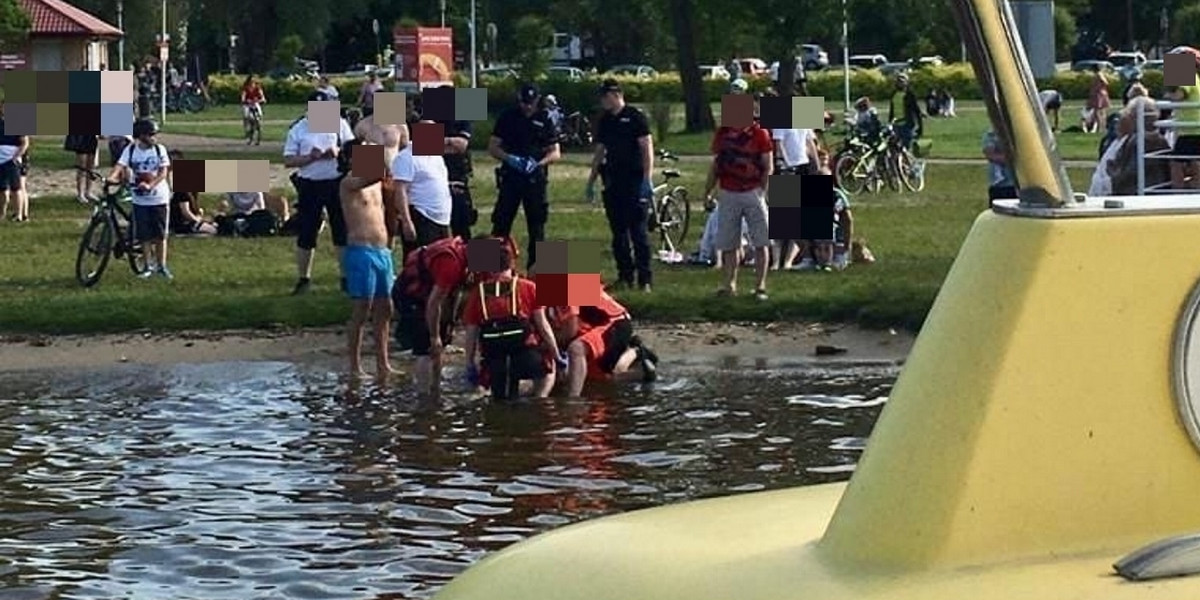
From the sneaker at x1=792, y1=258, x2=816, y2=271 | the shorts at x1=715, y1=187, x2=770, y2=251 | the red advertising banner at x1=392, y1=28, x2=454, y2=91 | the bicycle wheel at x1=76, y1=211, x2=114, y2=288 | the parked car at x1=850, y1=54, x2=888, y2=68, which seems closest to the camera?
the shorts at x1=715, y1=187, x2=770, y2=251

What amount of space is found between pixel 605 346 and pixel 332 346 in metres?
3.04

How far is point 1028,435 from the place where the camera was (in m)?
2.84

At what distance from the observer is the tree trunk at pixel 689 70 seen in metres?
52.0

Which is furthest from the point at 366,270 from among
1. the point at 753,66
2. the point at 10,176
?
the point at 753,66

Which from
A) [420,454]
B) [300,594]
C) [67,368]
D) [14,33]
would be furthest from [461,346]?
[14,33]

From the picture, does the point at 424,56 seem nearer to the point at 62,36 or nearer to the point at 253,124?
the point at 253,124

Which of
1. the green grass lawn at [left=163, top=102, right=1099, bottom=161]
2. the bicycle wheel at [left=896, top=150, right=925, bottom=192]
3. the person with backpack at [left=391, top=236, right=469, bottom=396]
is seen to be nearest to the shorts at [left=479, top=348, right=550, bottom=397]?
the person with backpack at [left=391, top=236, right=469, bottom=396]

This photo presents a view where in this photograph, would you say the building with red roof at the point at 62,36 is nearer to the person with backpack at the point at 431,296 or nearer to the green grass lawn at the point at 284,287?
the green grass lawn at the point at 284,287

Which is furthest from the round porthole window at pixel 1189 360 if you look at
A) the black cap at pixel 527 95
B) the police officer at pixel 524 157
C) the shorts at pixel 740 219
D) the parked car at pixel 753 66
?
the parked car at pixel 753 66

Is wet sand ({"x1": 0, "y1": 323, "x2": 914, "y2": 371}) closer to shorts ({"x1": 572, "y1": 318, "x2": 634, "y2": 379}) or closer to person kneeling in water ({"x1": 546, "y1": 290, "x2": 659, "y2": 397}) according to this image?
person kneeling in water ({"x1": 546, "y1": 290, "x2": 659, "y2": 397})

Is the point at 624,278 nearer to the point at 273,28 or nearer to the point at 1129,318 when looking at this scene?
the point at 1129,318

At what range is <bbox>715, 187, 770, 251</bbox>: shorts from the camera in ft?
60.0

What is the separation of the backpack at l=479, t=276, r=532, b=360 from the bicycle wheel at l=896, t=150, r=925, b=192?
19.0m

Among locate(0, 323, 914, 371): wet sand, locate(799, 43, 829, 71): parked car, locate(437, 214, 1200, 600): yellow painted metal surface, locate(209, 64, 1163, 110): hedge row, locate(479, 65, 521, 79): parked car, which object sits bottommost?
locate(0, 323, 914, 371): wet sand
